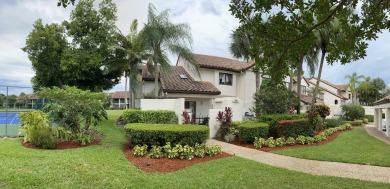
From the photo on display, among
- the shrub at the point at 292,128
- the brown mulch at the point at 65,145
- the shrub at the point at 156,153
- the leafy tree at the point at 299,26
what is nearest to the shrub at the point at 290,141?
the shrub at the point at 292,128

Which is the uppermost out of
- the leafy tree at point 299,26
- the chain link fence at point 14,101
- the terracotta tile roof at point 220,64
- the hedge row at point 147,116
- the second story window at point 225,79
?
the terracotta tile roof at point 220,64

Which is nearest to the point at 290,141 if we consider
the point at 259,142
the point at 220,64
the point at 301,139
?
the point at 301,139

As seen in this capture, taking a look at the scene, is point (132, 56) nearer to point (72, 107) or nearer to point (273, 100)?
point (72, 107)

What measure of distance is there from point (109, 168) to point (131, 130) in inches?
128

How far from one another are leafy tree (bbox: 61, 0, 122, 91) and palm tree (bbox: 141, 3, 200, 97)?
4.39m

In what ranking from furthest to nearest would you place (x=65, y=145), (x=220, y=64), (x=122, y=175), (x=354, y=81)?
(x=354, y=81)
(x=220, y=64)
(x=65, y=145)
(x=122, y=175)

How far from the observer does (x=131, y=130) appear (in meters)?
11.0

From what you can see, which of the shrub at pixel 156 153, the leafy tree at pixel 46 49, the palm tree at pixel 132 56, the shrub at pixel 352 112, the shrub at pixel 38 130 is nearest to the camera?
the shrub at pixel 156 153

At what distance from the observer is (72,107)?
11883 millimetres

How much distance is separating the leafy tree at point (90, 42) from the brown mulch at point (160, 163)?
514 inches

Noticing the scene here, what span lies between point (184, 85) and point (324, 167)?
1424 centimetres

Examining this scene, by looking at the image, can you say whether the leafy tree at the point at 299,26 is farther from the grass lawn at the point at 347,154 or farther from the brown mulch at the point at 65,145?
the brown mulch at the point at 65,145

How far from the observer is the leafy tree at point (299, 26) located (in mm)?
5365

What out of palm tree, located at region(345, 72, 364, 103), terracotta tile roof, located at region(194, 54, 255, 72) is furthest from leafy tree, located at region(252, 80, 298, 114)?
palm tree, located at region(345, 72, 364, 103)
